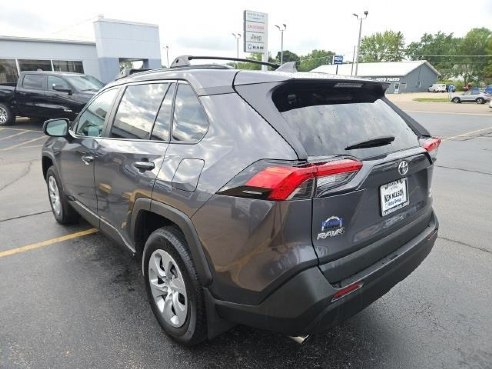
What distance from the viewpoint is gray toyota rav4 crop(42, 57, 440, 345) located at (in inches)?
71.4

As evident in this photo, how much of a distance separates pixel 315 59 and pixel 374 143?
404 ft

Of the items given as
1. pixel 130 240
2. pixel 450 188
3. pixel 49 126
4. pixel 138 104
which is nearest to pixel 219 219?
pixel 130 240

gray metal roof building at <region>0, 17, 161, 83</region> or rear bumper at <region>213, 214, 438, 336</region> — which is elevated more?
gray metal roof building at <region>0, 17, 161, 83</region>

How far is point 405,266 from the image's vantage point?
2.30 m

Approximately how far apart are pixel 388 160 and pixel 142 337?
1.99m

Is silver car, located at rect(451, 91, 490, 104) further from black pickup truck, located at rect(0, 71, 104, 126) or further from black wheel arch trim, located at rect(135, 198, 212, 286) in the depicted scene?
black wheel arch trim, located at rect(135, 198, 212, 286)

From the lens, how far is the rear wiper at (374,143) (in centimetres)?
213

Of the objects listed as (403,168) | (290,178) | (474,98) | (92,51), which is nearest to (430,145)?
(403,168)

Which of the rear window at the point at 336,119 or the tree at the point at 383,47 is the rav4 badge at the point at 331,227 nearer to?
the rear window at the point at 336,119

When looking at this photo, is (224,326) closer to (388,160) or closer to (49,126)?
(388,160)

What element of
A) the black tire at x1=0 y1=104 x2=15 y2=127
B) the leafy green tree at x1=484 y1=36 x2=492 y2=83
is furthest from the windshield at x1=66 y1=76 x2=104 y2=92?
the leafy green tree at x1=484 y1=36 x2=492 y2=83

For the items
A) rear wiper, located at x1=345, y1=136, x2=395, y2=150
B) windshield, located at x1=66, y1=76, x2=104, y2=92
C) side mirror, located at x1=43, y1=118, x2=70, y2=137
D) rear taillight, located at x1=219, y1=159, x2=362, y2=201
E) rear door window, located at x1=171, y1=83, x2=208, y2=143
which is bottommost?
windshield, located at x1=66, y1=76, x2=104, y2=92

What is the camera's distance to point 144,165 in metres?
2.53

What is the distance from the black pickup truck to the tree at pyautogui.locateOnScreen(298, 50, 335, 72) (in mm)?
104340
